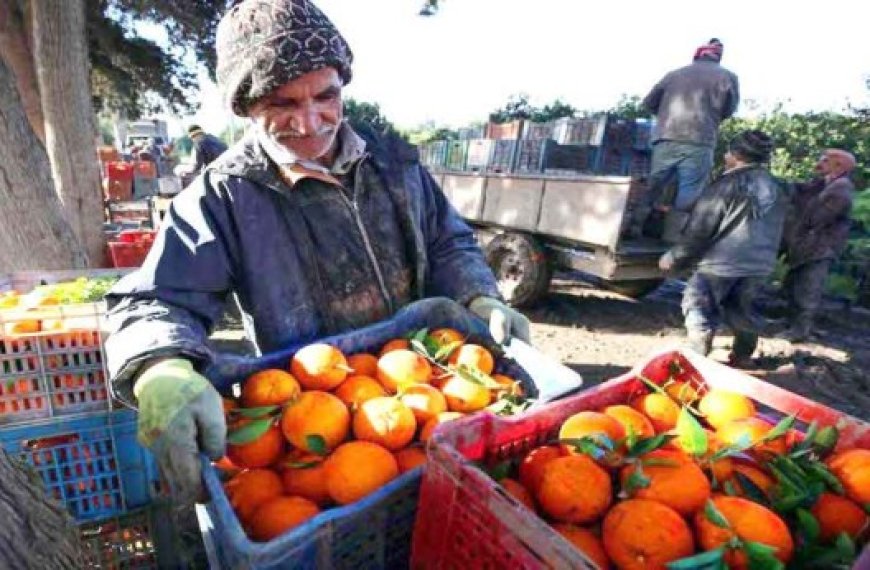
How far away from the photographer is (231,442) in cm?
134

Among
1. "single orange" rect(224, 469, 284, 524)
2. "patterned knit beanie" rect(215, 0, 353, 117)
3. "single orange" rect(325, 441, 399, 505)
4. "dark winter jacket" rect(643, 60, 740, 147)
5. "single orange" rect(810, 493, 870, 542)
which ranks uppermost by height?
"dark winter jacket" rect(643, 60, 740, 147)

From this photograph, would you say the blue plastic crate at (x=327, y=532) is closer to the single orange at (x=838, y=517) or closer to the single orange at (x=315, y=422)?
the single orange at (x=315, y=422)

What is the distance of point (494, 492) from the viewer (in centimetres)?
96

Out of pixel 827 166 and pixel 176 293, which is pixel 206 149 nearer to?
pixel 176 293

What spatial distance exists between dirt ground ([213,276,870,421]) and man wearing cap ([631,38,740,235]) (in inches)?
50.7

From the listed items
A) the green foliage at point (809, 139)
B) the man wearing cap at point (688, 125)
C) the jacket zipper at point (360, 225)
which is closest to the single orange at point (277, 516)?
the jacket zipper at point (360, 225)

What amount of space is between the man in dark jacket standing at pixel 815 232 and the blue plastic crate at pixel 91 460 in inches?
Result: 260

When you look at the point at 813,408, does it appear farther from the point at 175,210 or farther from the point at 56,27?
the point at 56,27

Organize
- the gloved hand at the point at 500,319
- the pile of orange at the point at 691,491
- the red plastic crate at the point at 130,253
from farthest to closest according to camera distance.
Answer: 1. the red plastic crate at the point at 130,253
2. the gloved hand at the point at 500,319
3. the pile of orange at the point at 691,491

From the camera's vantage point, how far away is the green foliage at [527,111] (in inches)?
564

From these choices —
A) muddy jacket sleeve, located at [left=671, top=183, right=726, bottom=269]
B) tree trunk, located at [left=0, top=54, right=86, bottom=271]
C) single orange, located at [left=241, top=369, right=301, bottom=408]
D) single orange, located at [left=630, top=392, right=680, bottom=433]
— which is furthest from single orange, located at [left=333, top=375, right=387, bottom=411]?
muddy jacket sleeve, located at [left=671, top=183, right=726, bottom=269]

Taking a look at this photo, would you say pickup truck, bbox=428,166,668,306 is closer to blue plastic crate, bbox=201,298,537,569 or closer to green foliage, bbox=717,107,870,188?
blue plastic crate, bbox=201,298,537,569

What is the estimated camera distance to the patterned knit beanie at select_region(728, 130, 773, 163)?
4.69 metres

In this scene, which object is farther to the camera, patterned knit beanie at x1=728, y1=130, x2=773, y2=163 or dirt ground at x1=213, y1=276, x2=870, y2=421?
dirt ground at x1=213, y1=276, x2=870, y2=421
